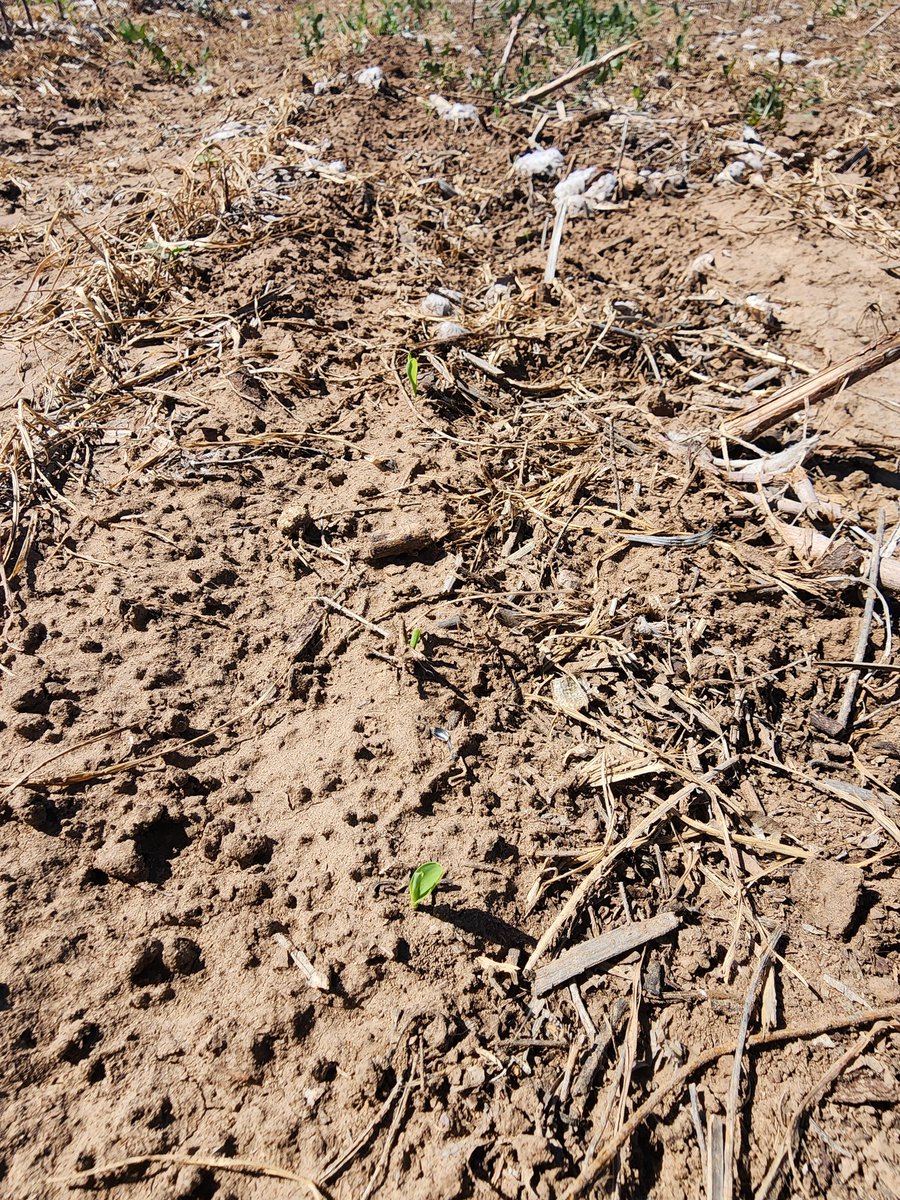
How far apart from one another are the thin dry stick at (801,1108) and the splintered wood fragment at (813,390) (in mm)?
1963

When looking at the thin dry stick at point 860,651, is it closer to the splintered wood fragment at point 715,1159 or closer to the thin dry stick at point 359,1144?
the splintered wood fragment at point 715,1159

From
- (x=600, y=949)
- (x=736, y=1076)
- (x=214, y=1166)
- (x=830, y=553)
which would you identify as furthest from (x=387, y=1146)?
(x=830, y=553)

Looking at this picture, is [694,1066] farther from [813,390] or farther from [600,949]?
[813,390]

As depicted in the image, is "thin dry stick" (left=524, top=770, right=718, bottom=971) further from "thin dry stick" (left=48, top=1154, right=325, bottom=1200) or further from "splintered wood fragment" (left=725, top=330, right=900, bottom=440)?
"splintered wood fragment" (left=725, top=330, right=900, bottom=440)

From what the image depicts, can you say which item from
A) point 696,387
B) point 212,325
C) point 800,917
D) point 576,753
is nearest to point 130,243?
point 212,325

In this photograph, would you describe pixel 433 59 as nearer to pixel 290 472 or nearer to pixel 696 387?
pixel 696 387

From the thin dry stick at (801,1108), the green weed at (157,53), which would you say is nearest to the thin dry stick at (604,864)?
the thin dry stick at (801,1108)

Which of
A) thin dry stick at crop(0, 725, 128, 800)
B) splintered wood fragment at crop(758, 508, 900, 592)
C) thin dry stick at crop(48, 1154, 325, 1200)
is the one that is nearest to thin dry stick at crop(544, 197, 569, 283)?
splintered wood fragment at crop(758, 508, 900, 592)

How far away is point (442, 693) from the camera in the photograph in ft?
6.52

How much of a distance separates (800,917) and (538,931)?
623 millimetres

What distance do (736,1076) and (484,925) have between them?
0.57 meters

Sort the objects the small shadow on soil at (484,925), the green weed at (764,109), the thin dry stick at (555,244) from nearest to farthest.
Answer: the small shadow on soil at (484,925) → the thin dry stick at (555,244) → the green weed at (764,109)

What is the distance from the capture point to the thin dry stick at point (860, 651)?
2064 millimetres

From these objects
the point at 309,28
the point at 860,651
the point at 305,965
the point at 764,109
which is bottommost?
the point at 860,651
